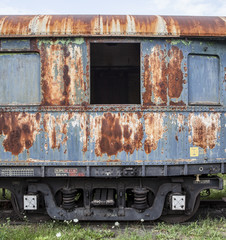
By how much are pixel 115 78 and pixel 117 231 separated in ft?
15.9

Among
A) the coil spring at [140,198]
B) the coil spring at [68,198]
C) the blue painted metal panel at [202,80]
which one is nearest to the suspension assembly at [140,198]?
the coil spring at [140,198]

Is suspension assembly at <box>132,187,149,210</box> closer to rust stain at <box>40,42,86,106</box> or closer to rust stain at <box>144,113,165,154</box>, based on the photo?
rust stain at <box>144,113,165,154</box>

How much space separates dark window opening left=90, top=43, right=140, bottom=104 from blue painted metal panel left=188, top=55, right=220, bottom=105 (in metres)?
2.87

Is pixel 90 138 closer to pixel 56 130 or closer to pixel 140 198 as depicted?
pixel 56 130

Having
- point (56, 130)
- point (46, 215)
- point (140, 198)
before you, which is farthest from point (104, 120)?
point (46, 215)

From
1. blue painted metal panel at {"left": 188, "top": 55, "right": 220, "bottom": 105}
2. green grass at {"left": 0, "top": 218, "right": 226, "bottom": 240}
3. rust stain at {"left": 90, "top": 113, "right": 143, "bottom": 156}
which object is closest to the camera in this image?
green grass at {"left": 0, "top": 218, "right": 226, "bottom": 240}

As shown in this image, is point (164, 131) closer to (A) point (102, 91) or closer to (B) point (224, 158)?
(B) point (224, 158)

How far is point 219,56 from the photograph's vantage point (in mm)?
4535

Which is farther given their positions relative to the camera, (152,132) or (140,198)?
(140,198)

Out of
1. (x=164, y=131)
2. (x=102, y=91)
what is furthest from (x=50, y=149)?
(x=102, y=91)

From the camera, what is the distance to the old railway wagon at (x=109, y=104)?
432cm

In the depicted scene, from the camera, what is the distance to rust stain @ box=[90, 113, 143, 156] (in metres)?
4.31

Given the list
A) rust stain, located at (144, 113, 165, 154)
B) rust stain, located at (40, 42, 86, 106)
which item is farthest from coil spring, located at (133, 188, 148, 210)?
rust stain, located at (40, 42, 86, 106)

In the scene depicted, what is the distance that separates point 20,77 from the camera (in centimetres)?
439
